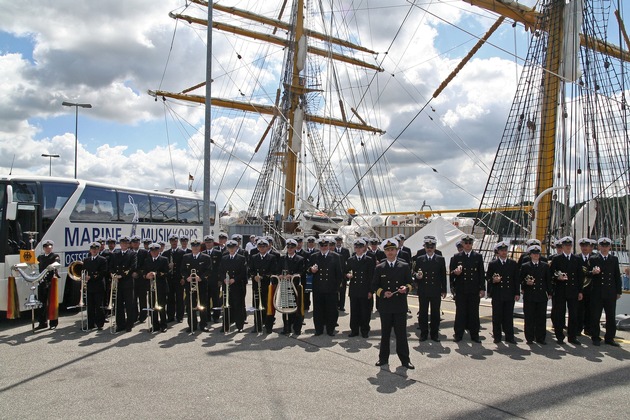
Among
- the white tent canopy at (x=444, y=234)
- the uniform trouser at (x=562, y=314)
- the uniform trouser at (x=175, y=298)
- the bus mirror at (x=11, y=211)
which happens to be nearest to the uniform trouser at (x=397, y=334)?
the uniform trouser at (x=562, y=314)

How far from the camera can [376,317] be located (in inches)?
427

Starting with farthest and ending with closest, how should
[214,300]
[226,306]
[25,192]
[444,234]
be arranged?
[444,234] < [25,192] < [214,300] < [226,306]

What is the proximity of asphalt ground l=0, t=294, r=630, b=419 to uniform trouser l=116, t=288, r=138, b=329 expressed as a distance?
46 cm

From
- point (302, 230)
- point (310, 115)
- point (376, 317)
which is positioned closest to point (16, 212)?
point (376, 317)

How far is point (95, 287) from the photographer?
30.8ft

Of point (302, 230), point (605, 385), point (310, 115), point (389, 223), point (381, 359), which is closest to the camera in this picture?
point (605, 385)

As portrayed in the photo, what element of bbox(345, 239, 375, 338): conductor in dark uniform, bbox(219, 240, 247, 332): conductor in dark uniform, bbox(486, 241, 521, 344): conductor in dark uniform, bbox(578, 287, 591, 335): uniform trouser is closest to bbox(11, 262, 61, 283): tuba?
bbox(219, 240, 247, 332): conductor in dark uniform

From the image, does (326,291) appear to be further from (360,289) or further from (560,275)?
A: (560,275)

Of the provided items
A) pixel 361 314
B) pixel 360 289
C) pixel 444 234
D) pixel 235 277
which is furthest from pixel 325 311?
pixel 444 234

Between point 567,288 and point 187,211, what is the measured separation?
38.7 ft

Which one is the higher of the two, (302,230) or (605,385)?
(302,230)

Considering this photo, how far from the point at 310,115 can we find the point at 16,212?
24.6 meters

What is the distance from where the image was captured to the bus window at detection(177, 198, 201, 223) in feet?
52.4

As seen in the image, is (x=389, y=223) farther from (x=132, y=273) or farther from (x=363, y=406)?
(x=363, y=406)
